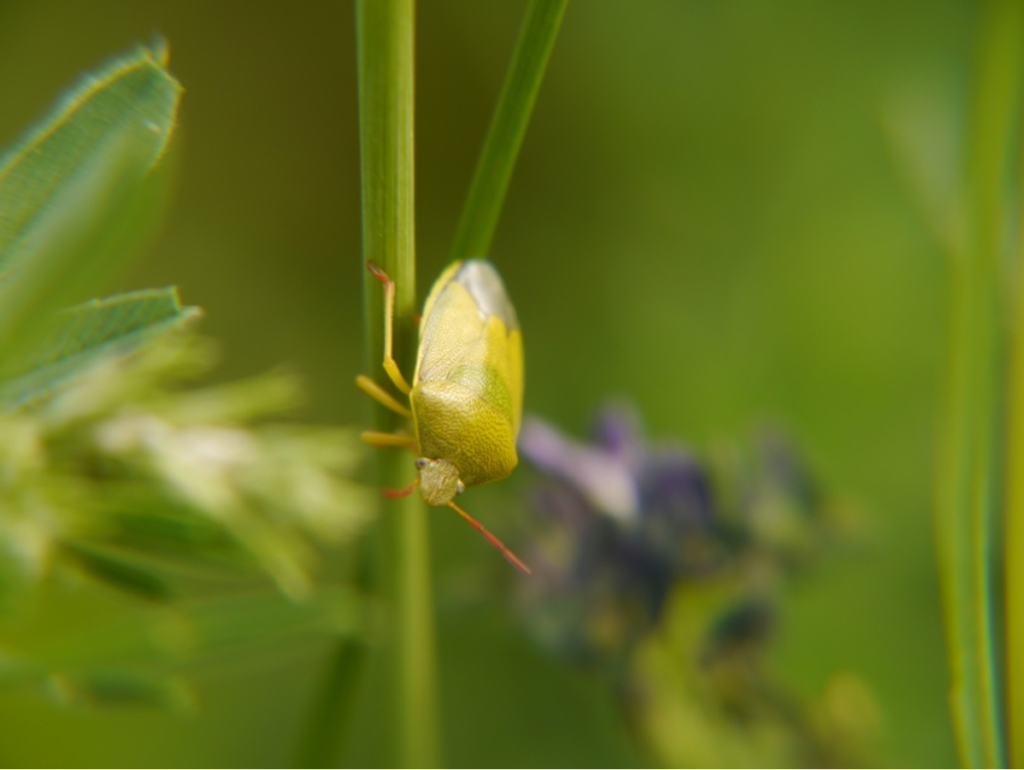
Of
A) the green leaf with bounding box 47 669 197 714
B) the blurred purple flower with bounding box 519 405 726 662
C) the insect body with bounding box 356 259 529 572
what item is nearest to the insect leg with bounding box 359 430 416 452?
the insect body with bounding box 356 259 529 572

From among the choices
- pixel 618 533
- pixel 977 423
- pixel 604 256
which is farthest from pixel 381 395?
pixel 604 256

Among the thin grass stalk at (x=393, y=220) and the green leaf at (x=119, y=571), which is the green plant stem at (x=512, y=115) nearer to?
the thin grass stalk at (x=393, y=220)

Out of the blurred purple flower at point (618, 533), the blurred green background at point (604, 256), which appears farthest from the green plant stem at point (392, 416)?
the blurred green background at point (604, 256)

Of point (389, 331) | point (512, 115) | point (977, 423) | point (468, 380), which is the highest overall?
point (512, 115)

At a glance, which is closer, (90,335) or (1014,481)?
(90,335)

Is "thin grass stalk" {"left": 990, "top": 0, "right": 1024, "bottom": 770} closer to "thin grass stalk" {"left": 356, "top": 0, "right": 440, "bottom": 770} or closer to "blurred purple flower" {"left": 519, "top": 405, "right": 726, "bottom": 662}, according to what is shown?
"blurred purple flower" {"left": 519, "top": 405, "right": 726, "bottom": 662}

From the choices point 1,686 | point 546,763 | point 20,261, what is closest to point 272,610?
Result: point 1,686

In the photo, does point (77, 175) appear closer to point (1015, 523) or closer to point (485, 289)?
point (485, 289)
